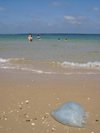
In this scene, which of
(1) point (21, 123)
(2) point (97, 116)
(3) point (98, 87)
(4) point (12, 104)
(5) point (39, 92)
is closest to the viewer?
(1) point (21, 123)

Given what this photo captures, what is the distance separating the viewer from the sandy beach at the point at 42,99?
3.16 meters

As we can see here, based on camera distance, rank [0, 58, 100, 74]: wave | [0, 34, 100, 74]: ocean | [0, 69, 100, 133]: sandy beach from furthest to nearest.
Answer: [0, 34, 100, 74]: ocean
[0, 58, 100, 74]: wave
[0, 69, 100, 133]: sandy beach

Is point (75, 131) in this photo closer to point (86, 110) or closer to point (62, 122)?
point (62, 122)

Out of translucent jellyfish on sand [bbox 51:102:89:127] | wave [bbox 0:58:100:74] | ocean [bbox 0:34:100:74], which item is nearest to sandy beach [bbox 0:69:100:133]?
translucent jellyfish on sand [bbox 51:102:89:127]

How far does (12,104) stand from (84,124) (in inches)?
69.4

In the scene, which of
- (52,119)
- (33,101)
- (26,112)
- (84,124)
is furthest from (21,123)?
(84,124)

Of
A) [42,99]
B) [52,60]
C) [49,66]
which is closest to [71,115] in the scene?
[42,99]

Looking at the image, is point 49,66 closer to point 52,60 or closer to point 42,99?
point 52,60

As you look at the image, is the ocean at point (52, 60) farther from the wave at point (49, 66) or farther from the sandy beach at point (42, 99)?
the sandy beach at point (42, 99)

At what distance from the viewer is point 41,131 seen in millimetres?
3031

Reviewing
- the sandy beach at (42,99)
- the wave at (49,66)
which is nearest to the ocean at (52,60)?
the wave at (49,66)

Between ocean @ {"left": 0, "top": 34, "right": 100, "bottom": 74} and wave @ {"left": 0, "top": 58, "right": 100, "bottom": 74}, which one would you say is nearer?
wave @ {"left": 0, "top": 58, "right": 100, "bottom": 74}

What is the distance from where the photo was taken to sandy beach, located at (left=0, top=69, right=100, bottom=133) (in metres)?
3.16

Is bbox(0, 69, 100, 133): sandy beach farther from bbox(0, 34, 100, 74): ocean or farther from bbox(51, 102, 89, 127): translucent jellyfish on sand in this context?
bbox(0, 34, 100, 74): ocean
